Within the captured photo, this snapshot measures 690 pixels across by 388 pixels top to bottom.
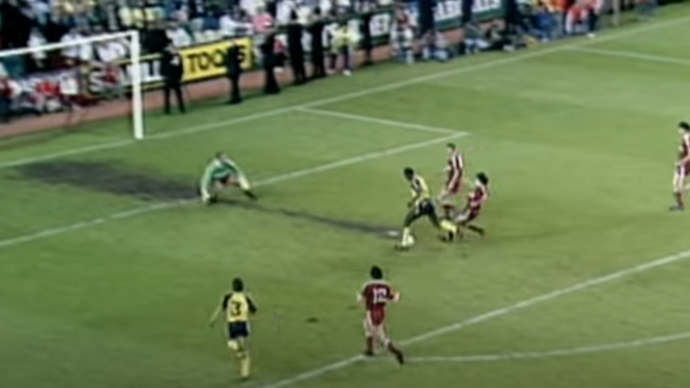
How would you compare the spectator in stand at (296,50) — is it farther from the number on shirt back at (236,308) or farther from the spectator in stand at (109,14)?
the number on shirt back at (236,308)

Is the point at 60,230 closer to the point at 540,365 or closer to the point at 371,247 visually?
the point at 371,247

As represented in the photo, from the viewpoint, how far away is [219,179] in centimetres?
4200

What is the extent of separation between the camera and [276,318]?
33938 millimetres

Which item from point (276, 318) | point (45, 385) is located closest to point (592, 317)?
point (276, 318)

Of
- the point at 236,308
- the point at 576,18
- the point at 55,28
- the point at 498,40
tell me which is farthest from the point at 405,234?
the point at 576,18

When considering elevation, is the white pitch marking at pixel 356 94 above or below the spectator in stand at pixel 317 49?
below

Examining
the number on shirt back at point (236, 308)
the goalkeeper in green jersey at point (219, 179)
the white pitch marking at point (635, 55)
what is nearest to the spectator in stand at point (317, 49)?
the white pitch marking at point (635, 55)

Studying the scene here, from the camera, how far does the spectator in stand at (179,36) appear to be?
175 feet

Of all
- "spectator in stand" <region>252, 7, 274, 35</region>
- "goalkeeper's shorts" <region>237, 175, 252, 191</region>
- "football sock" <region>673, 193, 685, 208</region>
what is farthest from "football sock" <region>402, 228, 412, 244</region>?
"spectator in stand" <region>252, 7, 274, 35</region>

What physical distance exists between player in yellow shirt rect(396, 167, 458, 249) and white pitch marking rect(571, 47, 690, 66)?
68.6ft

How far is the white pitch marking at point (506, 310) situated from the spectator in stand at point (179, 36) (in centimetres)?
1914

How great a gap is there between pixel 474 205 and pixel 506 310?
448 centimetres

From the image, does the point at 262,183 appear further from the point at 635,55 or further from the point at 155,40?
the point at 635,55

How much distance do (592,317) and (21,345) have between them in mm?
9268
